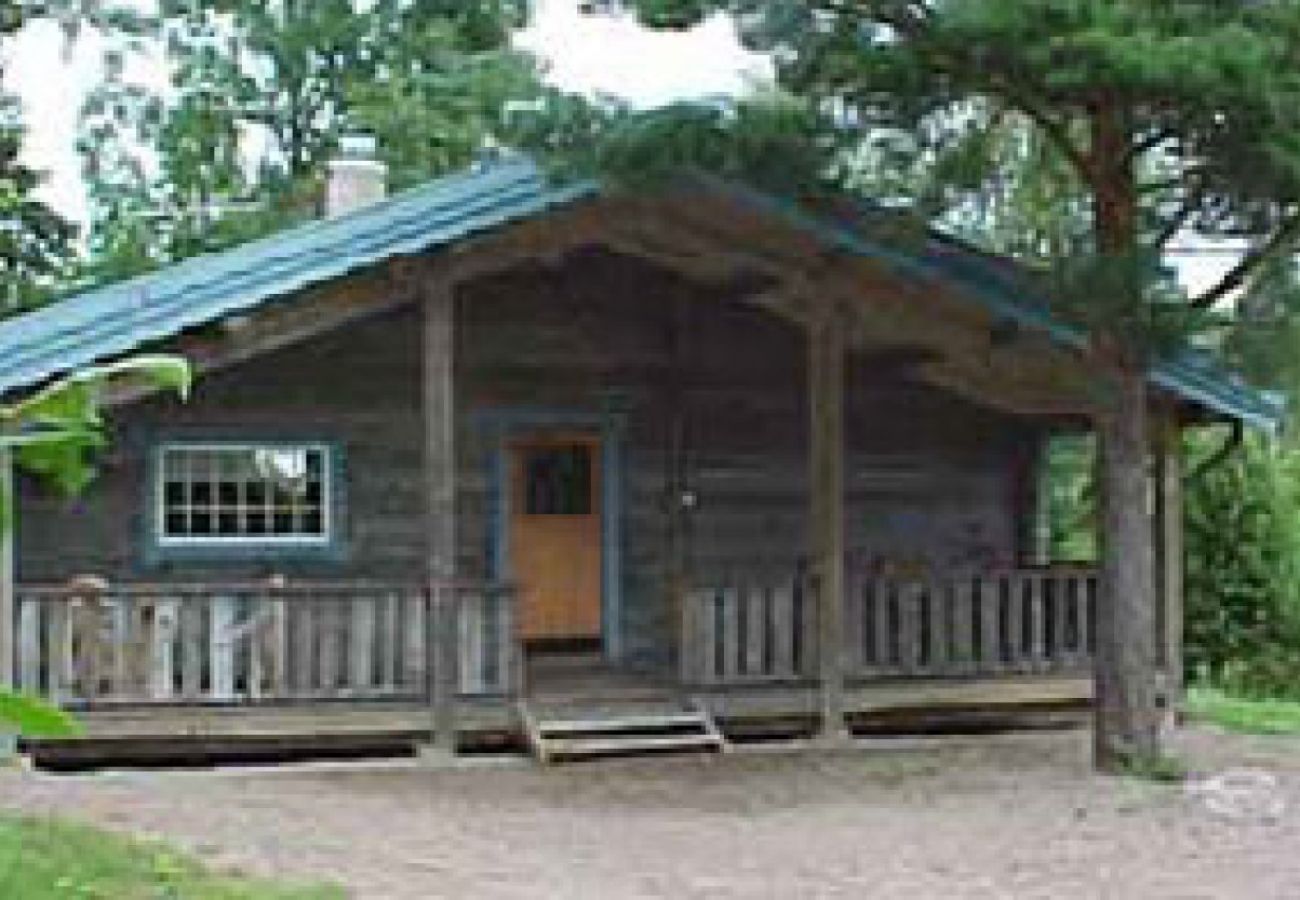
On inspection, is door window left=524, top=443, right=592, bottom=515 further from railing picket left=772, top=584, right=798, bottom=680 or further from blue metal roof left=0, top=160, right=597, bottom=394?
blue metal roof left=0, top=160, right=597, bottom=394

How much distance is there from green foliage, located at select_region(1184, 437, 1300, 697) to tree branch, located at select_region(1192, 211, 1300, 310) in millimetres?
9603

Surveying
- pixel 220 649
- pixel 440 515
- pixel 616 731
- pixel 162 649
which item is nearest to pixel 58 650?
pixel 162 649

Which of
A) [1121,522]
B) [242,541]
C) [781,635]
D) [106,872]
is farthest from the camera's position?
[242,541]

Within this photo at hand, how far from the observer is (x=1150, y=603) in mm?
15414

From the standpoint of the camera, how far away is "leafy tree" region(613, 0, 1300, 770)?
12867mm

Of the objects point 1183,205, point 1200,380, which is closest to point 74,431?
point 1183,205

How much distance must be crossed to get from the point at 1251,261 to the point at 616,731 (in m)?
5.28

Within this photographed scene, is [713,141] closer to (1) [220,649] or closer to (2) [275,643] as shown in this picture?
(2) [275,643]

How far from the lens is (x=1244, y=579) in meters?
24.6

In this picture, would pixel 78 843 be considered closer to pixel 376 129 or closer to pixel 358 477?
pixel 358 477

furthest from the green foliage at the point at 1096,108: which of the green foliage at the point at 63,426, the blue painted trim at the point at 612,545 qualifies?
the green foliage at the point at 63,426

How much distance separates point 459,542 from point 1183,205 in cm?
611

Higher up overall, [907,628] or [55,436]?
[55,436]

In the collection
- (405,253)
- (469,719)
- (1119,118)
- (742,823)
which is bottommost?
(742,823)
